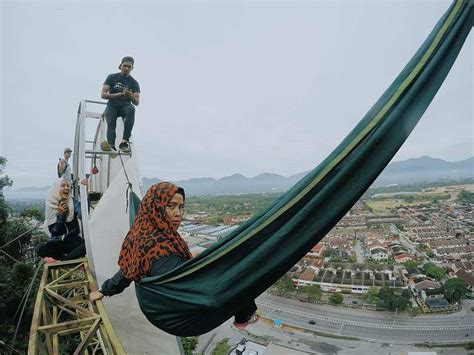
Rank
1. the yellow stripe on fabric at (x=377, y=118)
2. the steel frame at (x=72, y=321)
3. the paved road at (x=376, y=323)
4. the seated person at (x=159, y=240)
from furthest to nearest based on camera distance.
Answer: the paved road at (x=376, y=323) < the steel frame at (x=72, y=321) < the seated person at (x=159, y=240) < the yellow stripe on fabric at (x=377, y=118)

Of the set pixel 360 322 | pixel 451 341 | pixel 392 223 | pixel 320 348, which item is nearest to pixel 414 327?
pixel 451 341

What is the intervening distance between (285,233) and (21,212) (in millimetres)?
10827

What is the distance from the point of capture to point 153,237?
1.01m

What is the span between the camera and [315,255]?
75.0 ft

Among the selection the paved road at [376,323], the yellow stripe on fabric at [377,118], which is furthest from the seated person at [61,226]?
the paved road at [376,323]

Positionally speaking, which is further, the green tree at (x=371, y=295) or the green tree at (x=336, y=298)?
the green tree at (x=336, y=298)

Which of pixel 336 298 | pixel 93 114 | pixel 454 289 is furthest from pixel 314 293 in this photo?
pixel 93 114

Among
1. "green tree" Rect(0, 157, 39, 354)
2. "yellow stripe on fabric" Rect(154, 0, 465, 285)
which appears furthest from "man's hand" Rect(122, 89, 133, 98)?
"green tree" Rect(0, 157, 39, 354)

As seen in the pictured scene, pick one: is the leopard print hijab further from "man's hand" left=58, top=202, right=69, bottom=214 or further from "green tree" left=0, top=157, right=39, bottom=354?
"green tree" left=0, top=157, right=39, bottom=354

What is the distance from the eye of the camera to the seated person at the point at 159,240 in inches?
39.4

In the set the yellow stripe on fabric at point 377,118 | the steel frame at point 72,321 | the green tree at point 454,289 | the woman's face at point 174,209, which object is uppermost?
the yellow stripe on fabric at point 377,118

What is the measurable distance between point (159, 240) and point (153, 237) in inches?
1.0

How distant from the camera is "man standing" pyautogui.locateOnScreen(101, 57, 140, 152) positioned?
2.58 m

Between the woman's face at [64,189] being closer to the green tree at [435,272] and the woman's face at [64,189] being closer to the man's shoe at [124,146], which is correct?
the man's shoe at [124,146]
